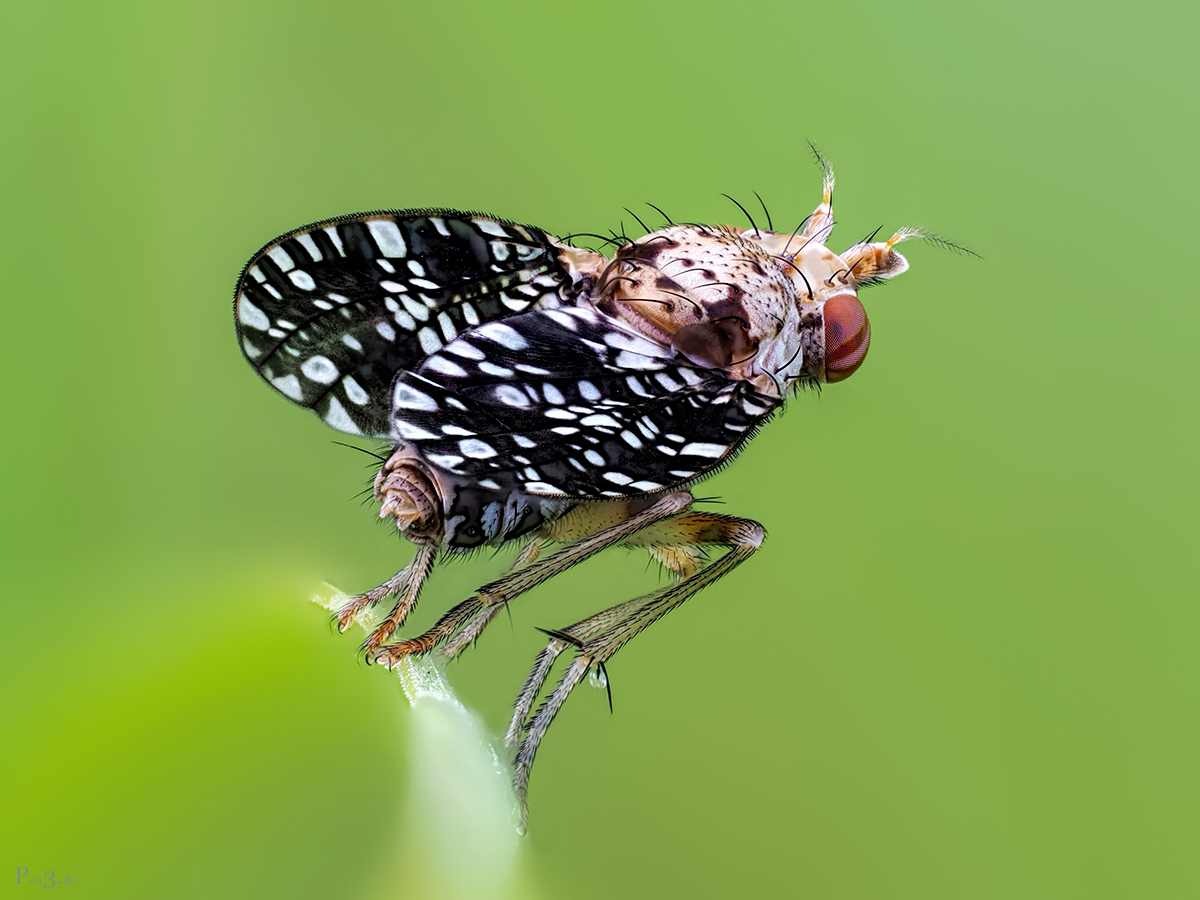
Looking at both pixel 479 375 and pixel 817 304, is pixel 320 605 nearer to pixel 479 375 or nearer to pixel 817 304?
pixel 479 375

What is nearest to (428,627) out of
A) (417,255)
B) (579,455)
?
(579,455)

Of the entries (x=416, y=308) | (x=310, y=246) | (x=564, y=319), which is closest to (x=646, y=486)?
(x=564, y=319)

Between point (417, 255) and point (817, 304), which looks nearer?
point (417, 255)

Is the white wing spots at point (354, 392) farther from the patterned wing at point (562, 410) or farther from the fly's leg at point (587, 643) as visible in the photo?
the fly's leg at point (587, 643)

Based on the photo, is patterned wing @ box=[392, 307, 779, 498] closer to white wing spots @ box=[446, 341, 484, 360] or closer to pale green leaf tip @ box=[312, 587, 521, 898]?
white wing spots @ box=[446, 341, 484, 360]

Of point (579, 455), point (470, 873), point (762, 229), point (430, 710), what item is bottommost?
point (470, 873)

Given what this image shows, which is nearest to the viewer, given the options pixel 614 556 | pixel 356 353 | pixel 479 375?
pixel 479 375

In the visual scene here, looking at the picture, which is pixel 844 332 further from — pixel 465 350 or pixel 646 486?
pixel 465 350
